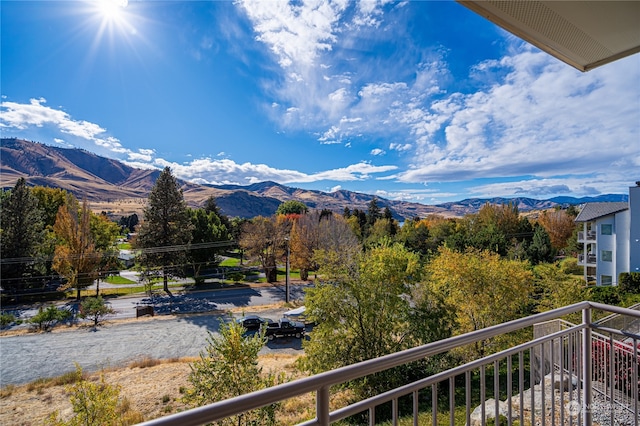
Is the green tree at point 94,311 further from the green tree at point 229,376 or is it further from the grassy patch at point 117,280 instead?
the green tree at point 229,376

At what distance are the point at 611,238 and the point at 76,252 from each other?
2904 centimetres

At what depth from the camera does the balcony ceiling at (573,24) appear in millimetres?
1245

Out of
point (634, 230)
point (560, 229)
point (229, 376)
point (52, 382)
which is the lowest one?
point (52, 382)

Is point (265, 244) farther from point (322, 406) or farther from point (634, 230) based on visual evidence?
point (322, 406)

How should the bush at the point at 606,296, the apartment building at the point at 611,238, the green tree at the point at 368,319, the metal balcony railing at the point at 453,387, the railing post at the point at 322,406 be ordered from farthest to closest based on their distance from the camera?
the apartment building at the point at 611,238 < the bush at the point at 606,296 < the green tree at the point at 368,319 < the railing post at the point at 322,406 < the metal balcony railing at the point at 453,387

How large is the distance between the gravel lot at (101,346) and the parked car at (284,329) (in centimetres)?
25

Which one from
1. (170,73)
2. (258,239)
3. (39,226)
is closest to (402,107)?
(170,73)

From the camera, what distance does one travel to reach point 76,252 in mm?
16844

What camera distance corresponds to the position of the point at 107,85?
707 inches

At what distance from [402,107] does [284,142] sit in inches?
590

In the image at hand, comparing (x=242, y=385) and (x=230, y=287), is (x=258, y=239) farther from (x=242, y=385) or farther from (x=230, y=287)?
(x=242, y=385)

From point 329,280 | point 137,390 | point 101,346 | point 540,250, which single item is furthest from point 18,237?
point 540,250

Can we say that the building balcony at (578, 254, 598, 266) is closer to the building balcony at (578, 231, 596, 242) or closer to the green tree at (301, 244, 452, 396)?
the building balcony at (578, 231, 596, 242)

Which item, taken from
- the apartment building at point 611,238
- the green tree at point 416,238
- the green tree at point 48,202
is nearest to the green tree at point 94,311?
the green tree at point 48,202
